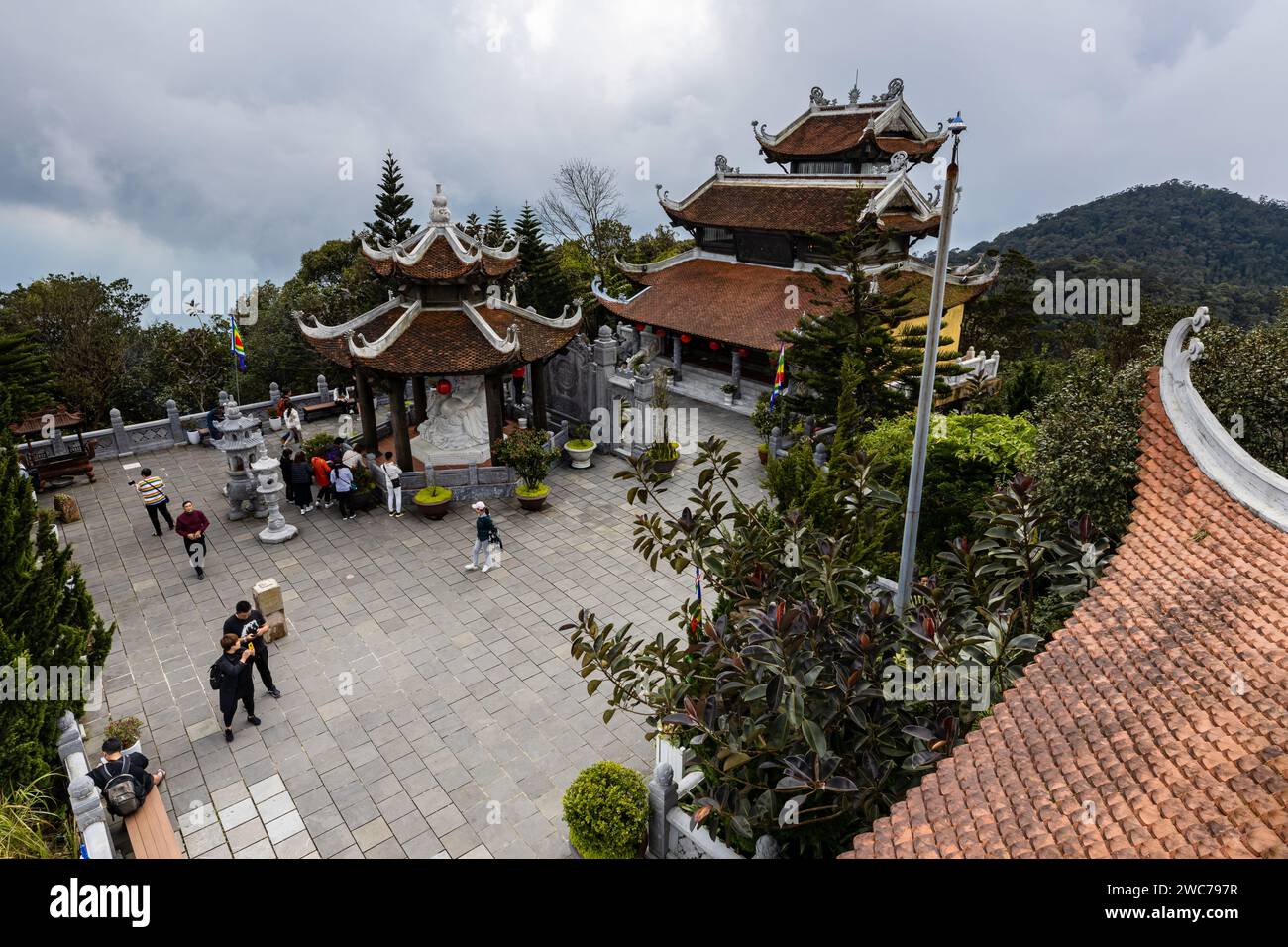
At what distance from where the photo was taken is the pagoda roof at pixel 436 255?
17641 mm

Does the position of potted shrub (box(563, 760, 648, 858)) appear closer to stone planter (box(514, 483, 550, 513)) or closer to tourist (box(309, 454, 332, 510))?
stone planter (box(514, 483, 550, 513))

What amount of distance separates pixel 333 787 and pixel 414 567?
5990 mm

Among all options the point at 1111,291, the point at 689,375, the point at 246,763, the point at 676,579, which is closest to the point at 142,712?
the point at 246,763

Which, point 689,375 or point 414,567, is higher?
point 689,375

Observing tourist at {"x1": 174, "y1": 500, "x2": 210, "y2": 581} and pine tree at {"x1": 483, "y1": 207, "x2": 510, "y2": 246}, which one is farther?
pine tree at {"x1": 483, "y1": 207, "x2": 510, "y2": 246}

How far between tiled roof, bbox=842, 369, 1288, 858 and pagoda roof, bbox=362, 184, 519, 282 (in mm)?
15080

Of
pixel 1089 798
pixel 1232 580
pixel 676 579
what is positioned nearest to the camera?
pixel 1089 798

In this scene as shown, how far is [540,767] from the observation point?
31.9 feet

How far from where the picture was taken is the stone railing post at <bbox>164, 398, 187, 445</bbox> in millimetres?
21719

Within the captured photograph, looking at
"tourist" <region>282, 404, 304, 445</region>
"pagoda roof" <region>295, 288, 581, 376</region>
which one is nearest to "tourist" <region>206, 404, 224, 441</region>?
"tourist" <region>282, 404, 304, 445</region>

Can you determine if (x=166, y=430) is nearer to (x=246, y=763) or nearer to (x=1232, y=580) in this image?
(x=246, y=763)

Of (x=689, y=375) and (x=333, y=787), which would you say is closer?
(x=333, y=787)

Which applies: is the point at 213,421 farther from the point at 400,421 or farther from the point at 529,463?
the point at 529,463
